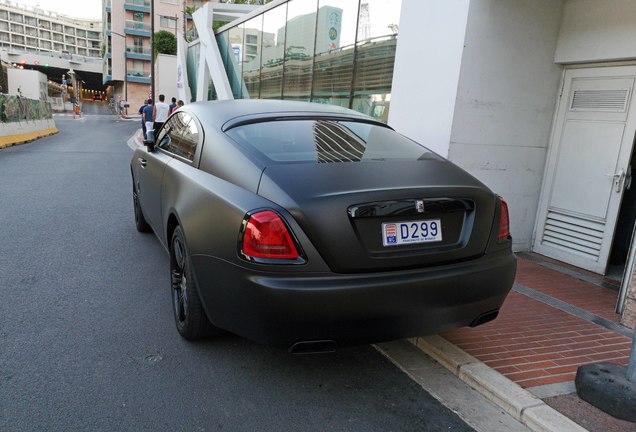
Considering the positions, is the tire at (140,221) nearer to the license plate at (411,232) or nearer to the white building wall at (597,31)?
the license plate at (411,232)

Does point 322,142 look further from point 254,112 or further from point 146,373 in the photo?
point 146,373

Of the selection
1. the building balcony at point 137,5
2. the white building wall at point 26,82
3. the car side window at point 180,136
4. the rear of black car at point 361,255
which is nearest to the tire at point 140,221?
the car side window at point 180,136

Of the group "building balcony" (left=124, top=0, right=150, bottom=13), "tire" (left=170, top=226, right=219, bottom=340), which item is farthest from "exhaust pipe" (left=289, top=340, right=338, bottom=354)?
"building balcony" (left=124, top=0, right=150, bottom=13)

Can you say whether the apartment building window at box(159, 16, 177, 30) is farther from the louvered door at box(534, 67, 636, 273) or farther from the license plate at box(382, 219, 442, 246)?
the license plate at box(382, 219, 442, 246)

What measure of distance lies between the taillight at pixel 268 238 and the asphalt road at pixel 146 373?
34.2 inches

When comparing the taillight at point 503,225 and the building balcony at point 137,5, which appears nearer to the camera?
the taillight at point 503,225

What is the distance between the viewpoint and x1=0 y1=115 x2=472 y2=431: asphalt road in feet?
8.14

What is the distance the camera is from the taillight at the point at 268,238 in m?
2.41

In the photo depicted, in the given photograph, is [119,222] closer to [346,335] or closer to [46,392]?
[46,392]

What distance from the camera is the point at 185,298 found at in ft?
10.8

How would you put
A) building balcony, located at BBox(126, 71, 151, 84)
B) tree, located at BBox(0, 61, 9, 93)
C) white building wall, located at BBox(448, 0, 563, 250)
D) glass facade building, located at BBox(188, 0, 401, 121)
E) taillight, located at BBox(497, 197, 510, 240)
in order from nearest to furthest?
taillight, located at BBox(497, 197, 510, 240) → white building wall, located at BBox(448, 0, 563, 250) → glass facade building, located at BBox(188, 0, 401, 121) → tree, located at BBox(0, 61, 9, 93) → building balcony, located at BBox(126, 71, 151, 84)

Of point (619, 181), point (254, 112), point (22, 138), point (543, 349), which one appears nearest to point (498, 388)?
point (543, 349)

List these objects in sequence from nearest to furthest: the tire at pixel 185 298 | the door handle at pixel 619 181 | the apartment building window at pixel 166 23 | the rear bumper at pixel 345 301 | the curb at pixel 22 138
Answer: the rear bumper at pixel 345 301 < the tire at pixel 185 298 < the door handle at pixel 619 181 < the curb at pixel 22 138 < the apartment building window at pixel 166 23

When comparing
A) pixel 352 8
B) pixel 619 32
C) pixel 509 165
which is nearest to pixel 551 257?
pixel 509 165
